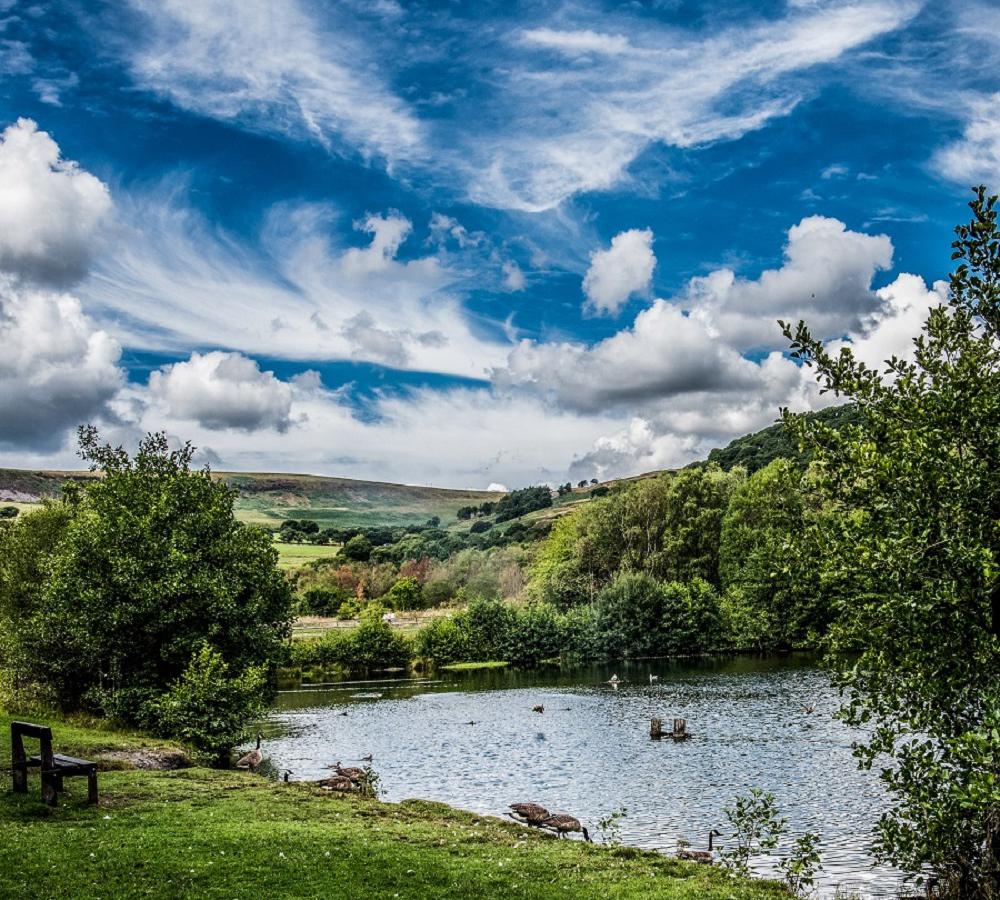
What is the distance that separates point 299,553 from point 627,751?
5800 inches

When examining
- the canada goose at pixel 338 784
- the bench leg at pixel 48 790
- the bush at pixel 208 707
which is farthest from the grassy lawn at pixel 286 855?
the bush at pixel 208 707

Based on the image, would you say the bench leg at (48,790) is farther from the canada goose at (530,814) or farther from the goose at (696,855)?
the goose at (696,855)

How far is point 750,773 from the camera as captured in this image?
112 ft

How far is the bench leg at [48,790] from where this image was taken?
18.9 meters

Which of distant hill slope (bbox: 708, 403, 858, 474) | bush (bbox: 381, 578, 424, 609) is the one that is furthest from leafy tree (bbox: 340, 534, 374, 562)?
distant hill slope (bbox: 708, 403, 858, 474)

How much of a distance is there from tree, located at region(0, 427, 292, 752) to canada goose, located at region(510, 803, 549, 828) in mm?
14812

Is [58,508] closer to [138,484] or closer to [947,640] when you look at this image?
[138,484]

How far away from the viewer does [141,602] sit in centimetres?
3569

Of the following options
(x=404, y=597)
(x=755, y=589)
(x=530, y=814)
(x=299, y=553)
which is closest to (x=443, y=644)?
(x=404, y=597)

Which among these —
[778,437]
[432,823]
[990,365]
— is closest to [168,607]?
[432,823]

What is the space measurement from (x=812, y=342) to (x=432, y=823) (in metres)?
16.0

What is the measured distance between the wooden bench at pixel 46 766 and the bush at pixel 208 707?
43.1ft

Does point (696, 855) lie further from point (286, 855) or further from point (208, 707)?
point (208, 707)

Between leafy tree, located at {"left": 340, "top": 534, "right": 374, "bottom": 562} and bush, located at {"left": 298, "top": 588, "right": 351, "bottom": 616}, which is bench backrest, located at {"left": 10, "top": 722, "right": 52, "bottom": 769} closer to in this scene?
bush, located at {"left": 298, "top": 588, "right": 351, "bottom": 616}
